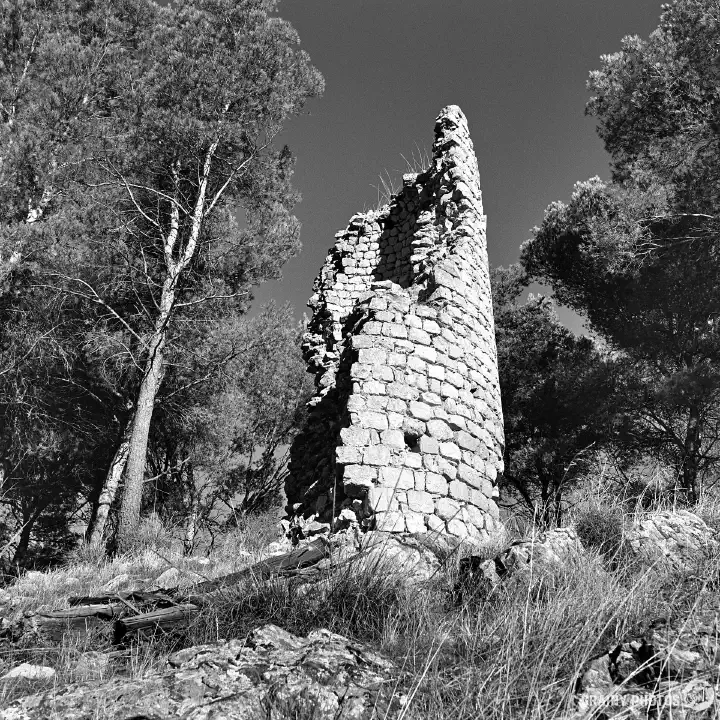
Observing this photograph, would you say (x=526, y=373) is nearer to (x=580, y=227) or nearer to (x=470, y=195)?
(x=580, y=227)

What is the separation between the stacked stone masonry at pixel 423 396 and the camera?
4969 mm

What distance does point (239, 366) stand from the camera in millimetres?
11234

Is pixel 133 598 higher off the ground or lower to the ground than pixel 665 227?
lower

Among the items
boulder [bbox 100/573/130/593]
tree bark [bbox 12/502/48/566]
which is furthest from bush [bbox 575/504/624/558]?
tree bark [bbox 12/502/48/566]

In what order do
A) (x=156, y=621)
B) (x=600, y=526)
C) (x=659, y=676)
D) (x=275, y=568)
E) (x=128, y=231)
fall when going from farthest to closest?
(x=128, y=231) → (x=600, y=526) → (x=275, y=568) → (x=156, y=621) → (x=659, y=676)

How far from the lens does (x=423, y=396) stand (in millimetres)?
5445

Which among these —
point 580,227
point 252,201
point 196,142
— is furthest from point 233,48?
point 580,227

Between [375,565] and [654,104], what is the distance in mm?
10285

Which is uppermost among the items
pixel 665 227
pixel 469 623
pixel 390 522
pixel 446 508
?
pixel 665 227

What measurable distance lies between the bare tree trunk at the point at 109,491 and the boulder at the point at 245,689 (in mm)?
7837

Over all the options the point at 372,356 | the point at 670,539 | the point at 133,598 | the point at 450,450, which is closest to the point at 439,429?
the point at 450,450

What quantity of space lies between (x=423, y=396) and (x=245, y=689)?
3.52 m

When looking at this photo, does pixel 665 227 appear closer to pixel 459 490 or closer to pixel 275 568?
pixel 459 490

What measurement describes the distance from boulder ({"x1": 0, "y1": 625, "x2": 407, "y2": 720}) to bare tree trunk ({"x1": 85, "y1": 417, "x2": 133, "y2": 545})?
7837mm
